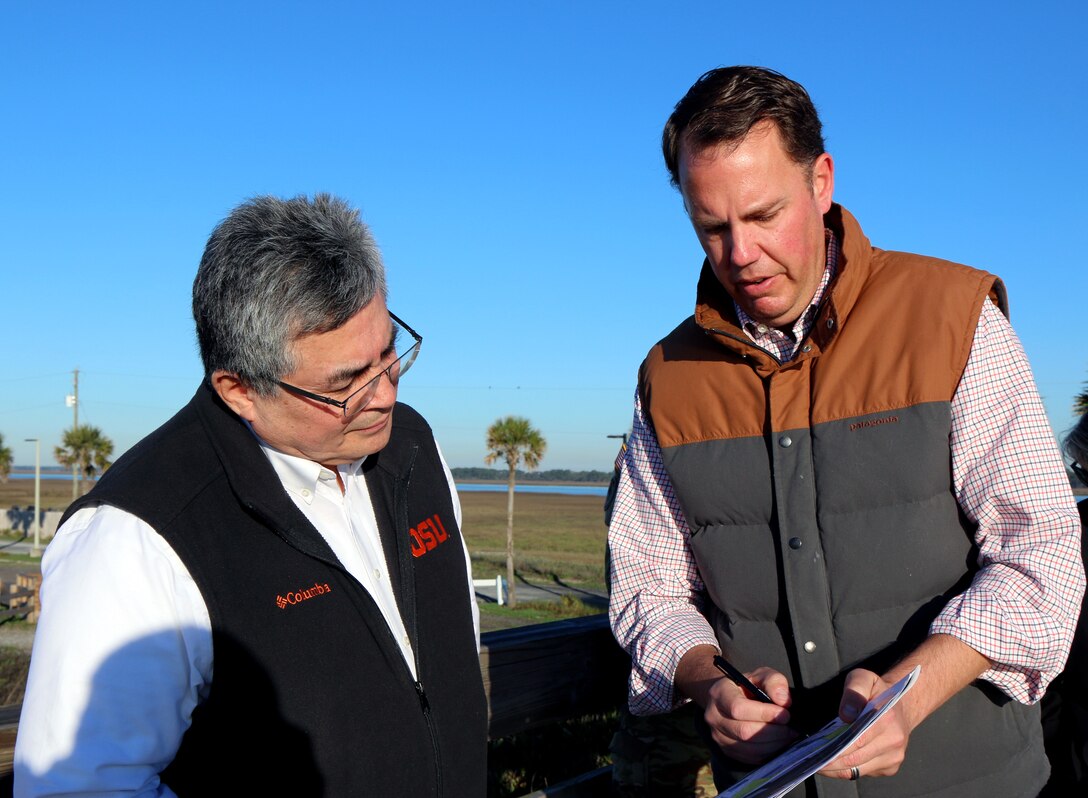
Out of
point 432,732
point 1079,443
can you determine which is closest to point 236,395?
point 432,732

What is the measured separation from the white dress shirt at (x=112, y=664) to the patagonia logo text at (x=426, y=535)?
623mm

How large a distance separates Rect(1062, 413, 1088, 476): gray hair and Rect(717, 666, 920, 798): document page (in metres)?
2.04

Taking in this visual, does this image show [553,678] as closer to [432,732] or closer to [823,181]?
[432,732]

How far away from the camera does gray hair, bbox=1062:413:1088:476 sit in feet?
11.0

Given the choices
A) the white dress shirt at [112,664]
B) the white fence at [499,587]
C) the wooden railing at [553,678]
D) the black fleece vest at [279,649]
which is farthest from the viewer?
the white fence at [499,587]

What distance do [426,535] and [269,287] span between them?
0.75 meters

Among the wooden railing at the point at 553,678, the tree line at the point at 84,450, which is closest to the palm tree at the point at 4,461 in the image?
the tree line at the point at 84,450

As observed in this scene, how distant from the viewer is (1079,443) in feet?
11.0

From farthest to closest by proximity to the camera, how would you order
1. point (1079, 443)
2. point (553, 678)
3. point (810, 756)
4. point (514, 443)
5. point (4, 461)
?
point (4, 461) < point (514, 443) < point (1079, 443) < point (553, 678) < point (810, 756)

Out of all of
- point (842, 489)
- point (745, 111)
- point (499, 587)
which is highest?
point (745, 111)

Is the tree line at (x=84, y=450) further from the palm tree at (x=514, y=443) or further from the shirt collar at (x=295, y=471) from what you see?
the shirt collar at (x=295, y=471)

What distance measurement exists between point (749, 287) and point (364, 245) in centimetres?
92

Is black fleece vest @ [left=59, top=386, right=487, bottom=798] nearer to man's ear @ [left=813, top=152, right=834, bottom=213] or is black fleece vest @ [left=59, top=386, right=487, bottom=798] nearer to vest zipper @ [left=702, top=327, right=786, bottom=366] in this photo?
vest zipper @ [left=702, top=327, right=786, bottom=366]

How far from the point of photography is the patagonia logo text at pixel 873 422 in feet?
7.04
